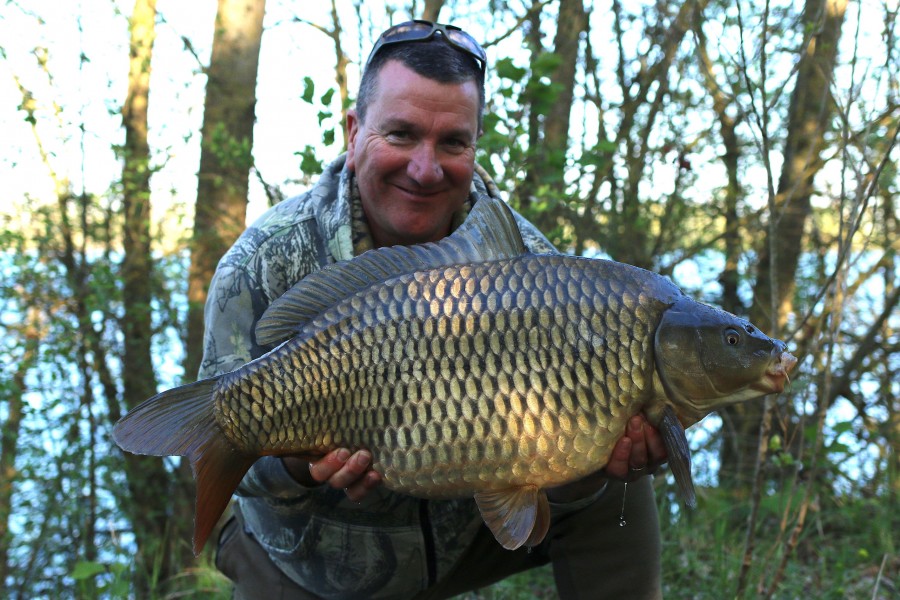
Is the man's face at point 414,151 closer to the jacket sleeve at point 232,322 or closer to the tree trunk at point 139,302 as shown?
the jacket sleeve at point 232,322

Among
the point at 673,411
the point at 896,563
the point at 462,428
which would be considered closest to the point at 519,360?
the point at 462,428

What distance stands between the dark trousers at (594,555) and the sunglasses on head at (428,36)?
87 centimetres

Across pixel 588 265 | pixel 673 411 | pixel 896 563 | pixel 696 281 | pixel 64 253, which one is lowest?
pixel 896 563

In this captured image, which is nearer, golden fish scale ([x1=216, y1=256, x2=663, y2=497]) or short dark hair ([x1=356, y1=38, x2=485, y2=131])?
golden fish scale ([x1=216, y1=256, x2=663, y2=497])

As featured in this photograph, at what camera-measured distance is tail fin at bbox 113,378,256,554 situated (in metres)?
1.32

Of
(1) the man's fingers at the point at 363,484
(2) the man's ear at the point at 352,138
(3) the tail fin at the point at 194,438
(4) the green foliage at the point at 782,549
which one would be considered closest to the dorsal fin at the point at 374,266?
(3) the tail fin at the point at 194,438

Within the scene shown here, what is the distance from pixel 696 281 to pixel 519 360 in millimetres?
3035

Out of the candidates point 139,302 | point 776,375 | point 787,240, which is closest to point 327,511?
point 776,375

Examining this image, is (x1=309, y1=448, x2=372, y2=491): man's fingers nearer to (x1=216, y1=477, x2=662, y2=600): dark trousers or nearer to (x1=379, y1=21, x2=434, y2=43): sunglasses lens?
(x1=216, y1=477, x2=662, y2=600): dark trousers

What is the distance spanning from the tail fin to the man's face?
0.57m

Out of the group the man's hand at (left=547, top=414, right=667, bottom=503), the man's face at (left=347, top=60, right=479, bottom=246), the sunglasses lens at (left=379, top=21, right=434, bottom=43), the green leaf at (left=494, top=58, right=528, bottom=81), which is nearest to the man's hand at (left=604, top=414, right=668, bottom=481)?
the man's hand at (left=547, top=414, right=667, bottom=503)

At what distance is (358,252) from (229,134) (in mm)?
2124

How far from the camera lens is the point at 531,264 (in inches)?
51.0

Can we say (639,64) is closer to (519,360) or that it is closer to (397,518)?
(397,518)
